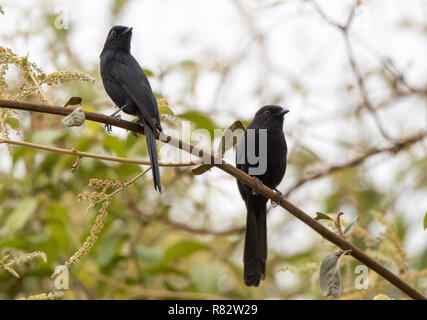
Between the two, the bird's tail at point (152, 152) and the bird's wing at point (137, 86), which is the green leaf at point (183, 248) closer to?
the bird's wing at point (137, 86)

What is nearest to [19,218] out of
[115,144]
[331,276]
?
[115,144]

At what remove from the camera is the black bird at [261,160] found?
3592mm

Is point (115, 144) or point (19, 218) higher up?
point (115, 144)

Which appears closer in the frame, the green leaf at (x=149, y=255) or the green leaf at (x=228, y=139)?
the green leaf at (x=228, y=139)

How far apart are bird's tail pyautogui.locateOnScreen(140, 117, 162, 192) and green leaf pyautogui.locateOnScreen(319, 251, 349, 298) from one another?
0.70 meters

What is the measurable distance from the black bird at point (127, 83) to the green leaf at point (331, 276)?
2.73 ft

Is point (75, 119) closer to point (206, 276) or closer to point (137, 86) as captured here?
point (137, 86)

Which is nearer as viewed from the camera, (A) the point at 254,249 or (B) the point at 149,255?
(A) the point at 254,249

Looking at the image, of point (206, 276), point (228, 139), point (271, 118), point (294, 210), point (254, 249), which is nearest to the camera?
point (294, 210)

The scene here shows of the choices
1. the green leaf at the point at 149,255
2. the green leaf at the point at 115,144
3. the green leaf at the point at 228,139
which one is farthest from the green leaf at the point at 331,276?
the green leaf at the point at 115,144

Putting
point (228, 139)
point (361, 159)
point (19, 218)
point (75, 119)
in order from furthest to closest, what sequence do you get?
1. point (361, 159)
2. point (19, 218)
3. point (228, 139)
4. point (75, 119)

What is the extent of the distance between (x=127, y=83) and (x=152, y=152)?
2.63ft

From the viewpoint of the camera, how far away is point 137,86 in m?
3.07
